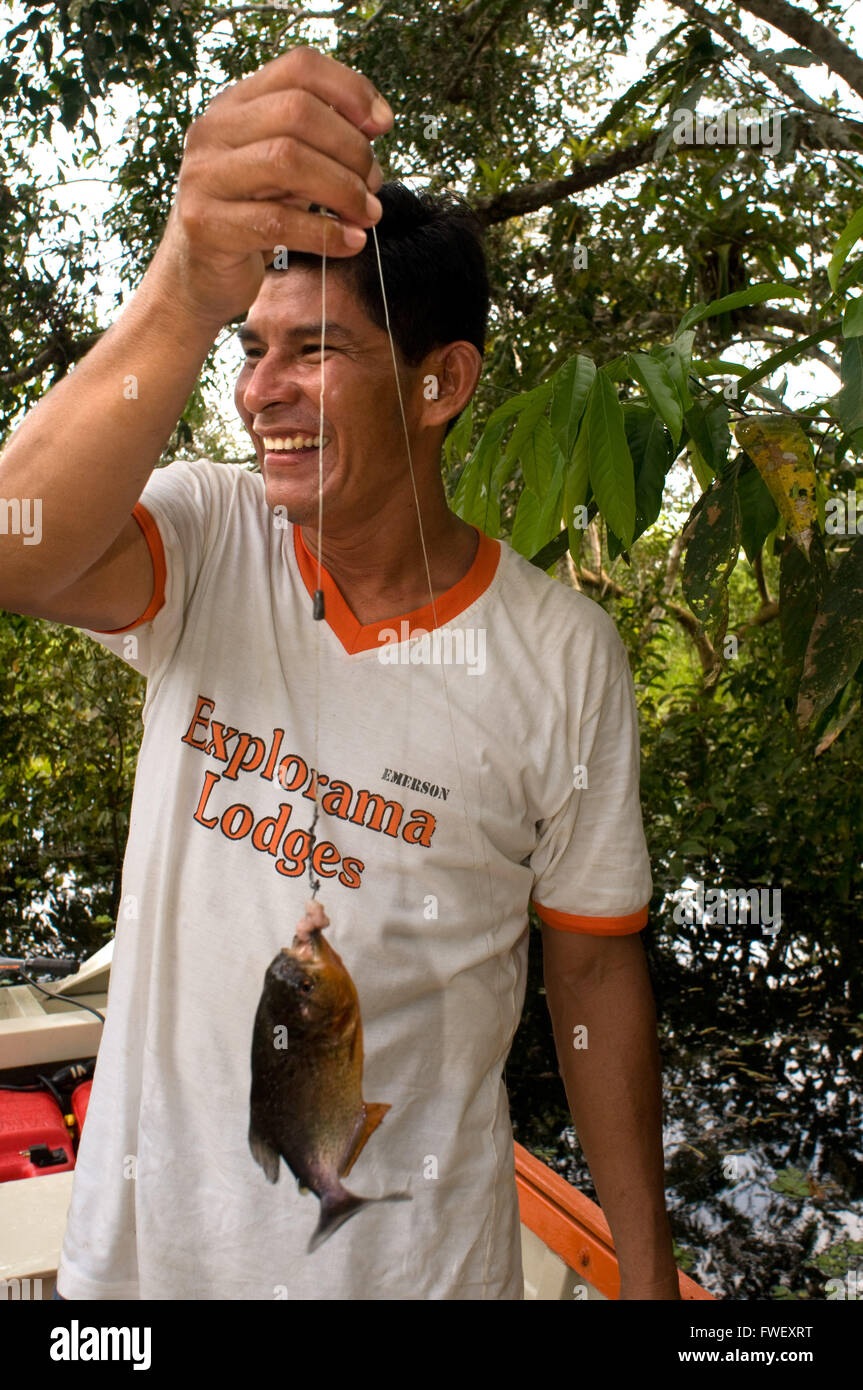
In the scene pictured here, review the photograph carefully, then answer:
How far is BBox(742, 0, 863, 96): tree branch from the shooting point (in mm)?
3203

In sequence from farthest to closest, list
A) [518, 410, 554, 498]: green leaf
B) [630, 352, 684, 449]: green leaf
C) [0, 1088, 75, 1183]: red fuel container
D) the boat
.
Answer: [0, 1088, 75, 1183]: red fuel container, the boat, [518, 410, 554, 498]: green leaf, [630, 352, 684, 449]: green leaf

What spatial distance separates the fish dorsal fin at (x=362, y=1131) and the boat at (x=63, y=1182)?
3.08ft

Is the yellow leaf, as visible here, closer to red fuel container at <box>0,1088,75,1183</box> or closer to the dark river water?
red fuel container at <box>0,1088,75,1183</box>

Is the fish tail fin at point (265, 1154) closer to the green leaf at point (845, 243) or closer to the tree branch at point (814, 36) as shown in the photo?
the green leaf at point (845, 243)

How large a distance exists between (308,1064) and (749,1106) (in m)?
4.22

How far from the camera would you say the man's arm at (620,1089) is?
1.57 meters

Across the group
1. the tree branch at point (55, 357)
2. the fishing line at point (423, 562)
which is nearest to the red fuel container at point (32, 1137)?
the fishing line at point (423, 562)

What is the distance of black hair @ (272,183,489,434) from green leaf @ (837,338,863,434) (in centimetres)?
54

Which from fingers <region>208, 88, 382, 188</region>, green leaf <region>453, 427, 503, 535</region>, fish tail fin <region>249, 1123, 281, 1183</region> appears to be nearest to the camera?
fingers <region>208, 88, 382, 188</region>

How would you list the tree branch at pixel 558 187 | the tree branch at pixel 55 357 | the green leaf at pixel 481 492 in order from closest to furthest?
1. the green leaf at pixel 481 492
2. the tree branch at pixel 55 357
3. the tree branch at pixel 558 187

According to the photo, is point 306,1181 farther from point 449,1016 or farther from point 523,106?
point 523,106

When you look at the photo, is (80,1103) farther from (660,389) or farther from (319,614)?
(660,389)

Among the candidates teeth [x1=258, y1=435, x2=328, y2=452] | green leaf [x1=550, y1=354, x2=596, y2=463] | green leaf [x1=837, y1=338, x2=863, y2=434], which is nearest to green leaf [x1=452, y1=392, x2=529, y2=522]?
green leaf [x1=550, y1=354, x2=596, y2=463]
